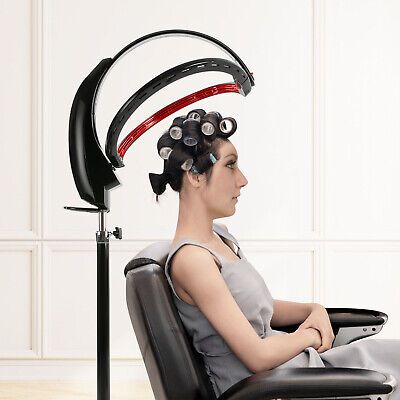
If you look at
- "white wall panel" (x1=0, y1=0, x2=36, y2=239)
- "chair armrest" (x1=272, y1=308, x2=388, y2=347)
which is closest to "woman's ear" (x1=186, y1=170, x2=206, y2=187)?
"chair armrest" (x1=272, y1=308, x2=388, y2=347)

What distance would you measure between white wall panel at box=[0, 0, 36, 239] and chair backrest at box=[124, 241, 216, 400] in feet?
8.06

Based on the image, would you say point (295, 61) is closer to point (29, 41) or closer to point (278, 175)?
point (278, 175)

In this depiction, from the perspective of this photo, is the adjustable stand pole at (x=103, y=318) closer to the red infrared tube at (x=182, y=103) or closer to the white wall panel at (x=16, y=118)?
the red infrared tube at (x=182, y=103)

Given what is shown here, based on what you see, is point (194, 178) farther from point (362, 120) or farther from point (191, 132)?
point (362, 120)

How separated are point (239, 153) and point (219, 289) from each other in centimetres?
247

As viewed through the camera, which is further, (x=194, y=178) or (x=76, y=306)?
(x=76, y=306)

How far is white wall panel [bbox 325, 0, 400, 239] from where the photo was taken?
14.1 ft

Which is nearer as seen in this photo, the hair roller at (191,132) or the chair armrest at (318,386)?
the chair armrest at (318,386)

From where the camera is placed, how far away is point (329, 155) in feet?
14.1

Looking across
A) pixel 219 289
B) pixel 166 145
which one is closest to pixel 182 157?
pixel 166 145

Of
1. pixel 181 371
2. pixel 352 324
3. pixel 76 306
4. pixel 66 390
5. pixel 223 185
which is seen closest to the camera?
pixel 181 371

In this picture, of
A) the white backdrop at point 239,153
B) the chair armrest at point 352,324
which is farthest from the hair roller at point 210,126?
the white backdrop at point 239,153

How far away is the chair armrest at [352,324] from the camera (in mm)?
Answer: 2293

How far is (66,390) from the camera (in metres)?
4.10
